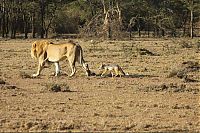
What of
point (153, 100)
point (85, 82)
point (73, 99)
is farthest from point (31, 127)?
point (85, 82)

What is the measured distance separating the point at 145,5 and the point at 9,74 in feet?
165

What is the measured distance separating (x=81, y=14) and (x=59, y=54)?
5402cm

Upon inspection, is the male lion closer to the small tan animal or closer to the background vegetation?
the small tan animal

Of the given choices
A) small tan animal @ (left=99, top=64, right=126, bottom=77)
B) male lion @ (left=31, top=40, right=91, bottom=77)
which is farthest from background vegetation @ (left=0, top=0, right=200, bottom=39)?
small tan animal @ (left=99, top=64, right=126, bottom=77)

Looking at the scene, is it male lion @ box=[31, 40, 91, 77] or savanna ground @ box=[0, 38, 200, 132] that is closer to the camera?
savanna ground @ box=[0, 38, 200, 132]

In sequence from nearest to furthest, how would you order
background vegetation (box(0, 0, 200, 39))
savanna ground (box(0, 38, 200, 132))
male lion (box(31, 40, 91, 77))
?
savanna ground (box(0, 38, 200, 132))
male lion (box(31, 40, 91, 77))
background vegetation (box(0, 0, 200, 39))

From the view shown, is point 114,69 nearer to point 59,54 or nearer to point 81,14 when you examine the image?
point 59,54

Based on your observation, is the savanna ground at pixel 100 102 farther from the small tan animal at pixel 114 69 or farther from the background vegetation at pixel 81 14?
the background vegetation at pixel 81 14

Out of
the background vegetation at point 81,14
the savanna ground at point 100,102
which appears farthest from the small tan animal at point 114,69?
the background vegetation at point 81,14

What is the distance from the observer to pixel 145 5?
69.9 m

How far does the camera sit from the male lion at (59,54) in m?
21.1

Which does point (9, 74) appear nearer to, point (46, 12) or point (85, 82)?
point (85, 82)

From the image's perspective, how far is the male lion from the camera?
21.1m

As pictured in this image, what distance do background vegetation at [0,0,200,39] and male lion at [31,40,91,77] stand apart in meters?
39.3
